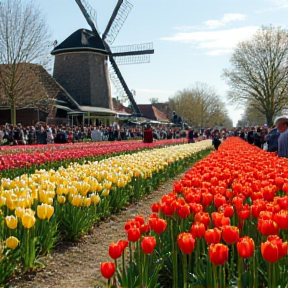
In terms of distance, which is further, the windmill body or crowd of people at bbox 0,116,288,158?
→ the windmill body

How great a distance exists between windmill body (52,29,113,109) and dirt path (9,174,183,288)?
3372cm

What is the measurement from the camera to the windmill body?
127ft

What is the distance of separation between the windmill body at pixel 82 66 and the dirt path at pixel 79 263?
3372cm

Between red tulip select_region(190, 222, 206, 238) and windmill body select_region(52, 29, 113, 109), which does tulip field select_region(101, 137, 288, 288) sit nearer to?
red tulip select_region(190, 222, 206, 238)

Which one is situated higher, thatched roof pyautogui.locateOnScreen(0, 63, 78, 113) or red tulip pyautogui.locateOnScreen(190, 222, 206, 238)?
thatched roof pyautogui.locateOnScreen(0, 63, 78, 113)

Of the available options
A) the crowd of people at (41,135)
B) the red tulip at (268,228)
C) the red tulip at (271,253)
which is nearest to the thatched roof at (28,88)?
the crowd of people at (41,135)

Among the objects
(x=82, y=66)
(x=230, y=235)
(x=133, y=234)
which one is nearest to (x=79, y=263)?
(x=133, y=234)

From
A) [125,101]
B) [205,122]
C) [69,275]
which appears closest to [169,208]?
[69,275]

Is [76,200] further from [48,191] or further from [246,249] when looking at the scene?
[246,249]

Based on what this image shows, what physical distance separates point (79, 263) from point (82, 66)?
1405 inches

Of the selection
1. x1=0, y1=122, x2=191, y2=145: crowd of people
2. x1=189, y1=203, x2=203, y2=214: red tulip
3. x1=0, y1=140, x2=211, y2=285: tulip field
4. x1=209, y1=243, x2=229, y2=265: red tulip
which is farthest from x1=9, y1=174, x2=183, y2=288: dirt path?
x1=0, y1=122, x2=191, y2=145: crowd of people

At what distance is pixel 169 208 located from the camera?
10.4 ft

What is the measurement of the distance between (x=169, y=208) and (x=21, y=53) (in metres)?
27.1

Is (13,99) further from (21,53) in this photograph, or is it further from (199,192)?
(199,192)
